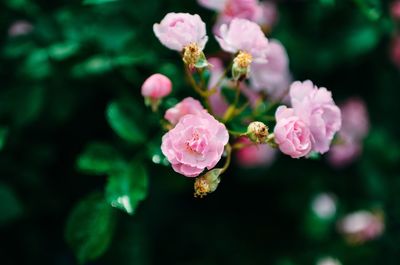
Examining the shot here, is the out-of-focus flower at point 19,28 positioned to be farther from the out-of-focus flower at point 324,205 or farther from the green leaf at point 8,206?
the out-of-focus flower at point 324,205

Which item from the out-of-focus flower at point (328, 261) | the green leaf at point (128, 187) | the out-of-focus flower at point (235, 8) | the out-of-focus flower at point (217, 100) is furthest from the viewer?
the out-of-focus flower at point (328, 261)

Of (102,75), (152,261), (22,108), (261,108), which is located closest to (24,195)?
(22,108)

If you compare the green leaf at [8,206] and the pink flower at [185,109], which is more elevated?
the pink flower at [185,109]

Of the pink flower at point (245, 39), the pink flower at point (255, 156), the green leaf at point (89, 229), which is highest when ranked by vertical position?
the pink flower at point (245, 39)

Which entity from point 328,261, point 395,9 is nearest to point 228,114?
point 328,261

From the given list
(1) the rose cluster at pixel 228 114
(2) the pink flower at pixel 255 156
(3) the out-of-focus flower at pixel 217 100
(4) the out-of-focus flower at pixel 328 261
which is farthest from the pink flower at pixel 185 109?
(4) the out-of-focus flower at pixel 328 261

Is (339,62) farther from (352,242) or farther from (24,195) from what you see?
(24,195)

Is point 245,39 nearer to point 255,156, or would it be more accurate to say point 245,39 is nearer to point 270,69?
point 270,69

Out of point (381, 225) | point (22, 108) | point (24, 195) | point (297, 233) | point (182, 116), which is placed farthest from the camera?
point (297, 233)
